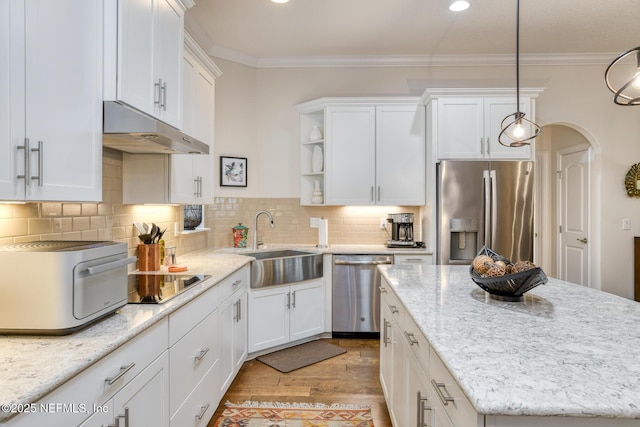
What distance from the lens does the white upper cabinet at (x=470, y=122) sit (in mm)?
3848

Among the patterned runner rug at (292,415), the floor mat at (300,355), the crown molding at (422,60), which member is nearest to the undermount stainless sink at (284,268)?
the floor mat at (300,355)

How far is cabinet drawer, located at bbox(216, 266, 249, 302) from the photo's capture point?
2.48m

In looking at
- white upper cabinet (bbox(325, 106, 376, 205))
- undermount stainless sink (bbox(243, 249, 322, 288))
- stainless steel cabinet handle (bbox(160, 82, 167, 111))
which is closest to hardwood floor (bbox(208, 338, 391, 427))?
undermount stainless sink (bbox(243, 249, 322, 288))

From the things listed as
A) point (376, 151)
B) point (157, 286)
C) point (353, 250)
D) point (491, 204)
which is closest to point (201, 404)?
point (157, 286)

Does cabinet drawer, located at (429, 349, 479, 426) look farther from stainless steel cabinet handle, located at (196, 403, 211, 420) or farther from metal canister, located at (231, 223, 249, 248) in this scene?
metal canister, located at (231, 223, 249, 248)

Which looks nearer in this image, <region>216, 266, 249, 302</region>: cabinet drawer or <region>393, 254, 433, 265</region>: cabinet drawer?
<region>216, 266, 249, 302</region>: cabinet drawer

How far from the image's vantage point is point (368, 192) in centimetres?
405

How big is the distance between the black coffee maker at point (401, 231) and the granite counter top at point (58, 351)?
268 cm

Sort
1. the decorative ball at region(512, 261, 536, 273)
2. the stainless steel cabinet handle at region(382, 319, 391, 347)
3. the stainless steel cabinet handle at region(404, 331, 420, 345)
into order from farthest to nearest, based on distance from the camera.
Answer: the stainless steel cabinet handle at region(382, 319, 391, 347)
the decorative ball at region(512, 261, 536, 273)
the stainless steel cabinet handle at region(404, 331, 420, 345)

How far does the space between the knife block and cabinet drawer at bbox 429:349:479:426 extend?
6.37 ft

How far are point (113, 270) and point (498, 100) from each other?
3.75 m

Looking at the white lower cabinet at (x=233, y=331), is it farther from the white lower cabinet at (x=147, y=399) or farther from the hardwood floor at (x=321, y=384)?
the white lower cabinet at (x=147, y=399)

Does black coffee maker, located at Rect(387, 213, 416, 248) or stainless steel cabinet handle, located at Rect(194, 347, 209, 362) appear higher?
black coffee maker, located at Rect(387, 213, 416, 248)

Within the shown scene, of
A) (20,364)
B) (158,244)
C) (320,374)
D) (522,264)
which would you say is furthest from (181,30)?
(320,374)
